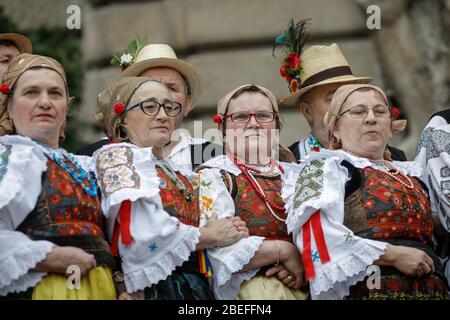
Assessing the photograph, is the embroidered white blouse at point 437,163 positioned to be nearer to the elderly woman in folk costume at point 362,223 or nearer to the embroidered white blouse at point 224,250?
the elderly woman in folk costume at point 362,223

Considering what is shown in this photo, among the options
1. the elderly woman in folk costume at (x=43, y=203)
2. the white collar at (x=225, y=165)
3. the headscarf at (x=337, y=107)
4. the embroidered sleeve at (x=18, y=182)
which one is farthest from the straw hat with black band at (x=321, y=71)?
the embroidered sleeve at (x=18, y=182)

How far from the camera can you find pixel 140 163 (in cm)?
432

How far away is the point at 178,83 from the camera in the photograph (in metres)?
5.75

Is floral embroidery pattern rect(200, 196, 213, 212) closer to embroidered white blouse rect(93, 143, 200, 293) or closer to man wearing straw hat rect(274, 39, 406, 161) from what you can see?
embroidered white blouse rect(93, 143, 200, 293)

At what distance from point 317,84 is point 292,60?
311 millimetres

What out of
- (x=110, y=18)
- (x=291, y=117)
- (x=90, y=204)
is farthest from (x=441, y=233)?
(x=110, y=18)

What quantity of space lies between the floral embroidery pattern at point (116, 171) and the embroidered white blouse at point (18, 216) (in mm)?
318

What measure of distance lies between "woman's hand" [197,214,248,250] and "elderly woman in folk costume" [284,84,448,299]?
28cm

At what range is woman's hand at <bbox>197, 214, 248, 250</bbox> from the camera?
432 cm

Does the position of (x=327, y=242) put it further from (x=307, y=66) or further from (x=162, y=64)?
(x=162, y=64)

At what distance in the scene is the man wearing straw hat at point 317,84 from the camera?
5.72 meters

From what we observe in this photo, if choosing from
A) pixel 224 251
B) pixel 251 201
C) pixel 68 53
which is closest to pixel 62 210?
pixel 224 251

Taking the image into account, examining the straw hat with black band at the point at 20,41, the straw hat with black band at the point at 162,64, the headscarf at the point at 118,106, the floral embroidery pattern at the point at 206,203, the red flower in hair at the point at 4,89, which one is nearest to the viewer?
the red flower in hair at the point at 4,89

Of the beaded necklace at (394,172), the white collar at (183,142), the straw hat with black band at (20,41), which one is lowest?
Result: the beaded necklace at (394,172)
